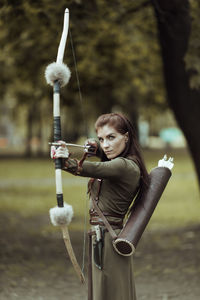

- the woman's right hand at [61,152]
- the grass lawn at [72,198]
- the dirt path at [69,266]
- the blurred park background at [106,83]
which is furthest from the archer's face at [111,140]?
the grass lawn at [72,198]

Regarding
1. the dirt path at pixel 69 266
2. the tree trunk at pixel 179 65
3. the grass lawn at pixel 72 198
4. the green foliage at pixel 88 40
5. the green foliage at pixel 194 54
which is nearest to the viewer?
the dirt path at pixel 69 266

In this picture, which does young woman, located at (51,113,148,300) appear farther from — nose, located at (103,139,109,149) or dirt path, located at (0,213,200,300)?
dirt path, located at (0,213,200,300)

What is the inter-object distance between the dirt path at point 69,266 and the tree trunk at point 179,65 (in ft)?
5.60

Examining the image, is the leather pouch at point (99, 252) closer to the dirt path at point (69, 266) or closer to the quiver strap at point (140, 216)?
the quiver strap at point (140, 216)

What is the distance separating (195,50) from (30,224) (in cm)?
586

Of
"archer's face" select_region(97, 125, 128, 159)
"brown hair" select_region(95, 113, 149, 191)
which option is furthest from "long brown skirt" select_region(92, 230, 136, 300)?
"archer's face" select_region(97, 125, 128, 159)

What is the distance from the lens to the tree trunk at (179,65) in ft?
24.9

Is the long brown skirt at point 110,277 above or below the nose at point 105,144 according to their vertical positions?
below

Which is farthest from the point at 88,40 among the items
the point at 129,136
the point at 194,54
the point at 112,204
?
the point at 112,204

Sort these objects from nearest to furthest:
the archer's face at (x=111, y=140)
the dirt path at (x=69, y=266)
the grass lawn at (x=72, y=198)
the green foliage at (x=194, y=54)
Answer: the archer's face at (x=111, y=140), the dirt path at (x=69, y=266), the green foliage at (x=194, y=54), the grass lawn at (x=72, y=198)

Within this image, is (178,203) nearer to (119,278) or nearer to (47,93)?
(47,93)

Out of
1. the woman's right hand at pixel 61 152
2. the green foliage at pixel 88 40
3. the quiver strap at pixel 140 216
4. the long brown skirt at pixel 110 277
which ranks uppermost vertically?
the green foliage at pixel 88 40

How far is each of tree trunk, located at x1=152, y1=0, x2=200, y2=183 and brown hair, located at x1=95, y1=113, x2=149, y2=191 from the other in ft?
13.4

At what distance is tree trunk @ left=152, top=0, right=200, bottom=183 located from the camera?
7.58 m
